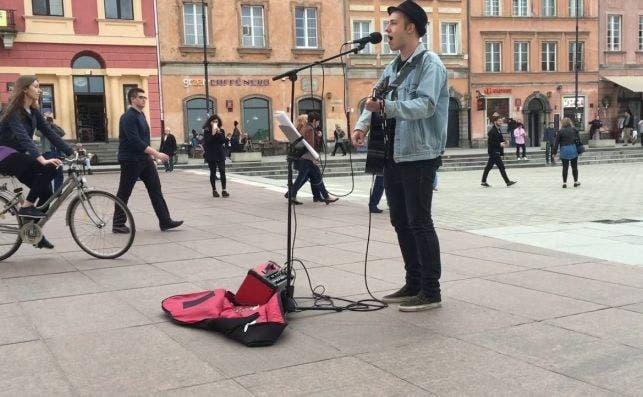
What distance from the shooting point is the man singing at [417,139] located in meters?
4.48

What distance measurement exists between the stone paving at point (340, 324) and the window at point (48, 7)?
81.2 feet

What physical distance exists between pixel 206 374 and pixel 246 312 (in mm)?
771

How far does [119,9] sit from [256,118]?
8749 mm

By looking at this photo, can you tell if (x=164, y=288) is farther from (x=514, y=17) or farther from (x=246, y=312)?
(x=514, y=17)

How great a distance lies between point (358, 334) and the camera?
4105mm

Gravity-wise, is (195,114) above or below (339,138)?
above

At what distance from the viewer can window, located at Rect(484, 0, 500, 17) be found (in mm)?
40250

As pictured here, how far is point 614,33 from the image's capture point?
42.8m

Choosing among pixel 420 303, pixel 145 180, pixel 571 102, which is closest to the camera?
pixel 420 303

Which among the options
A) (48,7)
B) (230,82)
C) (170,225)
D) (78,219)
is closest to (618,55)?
(230,82)

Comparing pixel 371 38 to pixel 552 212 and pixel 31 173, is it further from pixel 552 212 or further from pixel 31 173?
pixel 552 212

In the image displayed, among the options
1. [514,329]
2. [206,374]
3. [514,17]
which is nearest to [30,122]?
[206,374]

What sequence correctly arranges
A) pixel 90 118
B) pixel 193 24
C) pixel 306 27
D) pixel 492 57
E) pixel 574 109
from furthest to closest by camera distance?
pixel 574 109 → pixel 492 57 → pixel 306 27 → pixel 193 24 → pixel 90 118

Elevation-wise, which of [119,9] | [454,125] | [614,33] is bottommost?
[454,125]
